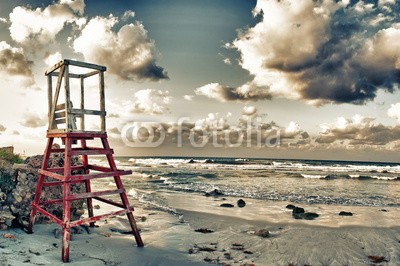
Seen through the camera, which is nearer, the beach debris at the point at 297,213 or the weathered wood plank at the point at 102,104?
the weathered wood plank at the point at 102,104

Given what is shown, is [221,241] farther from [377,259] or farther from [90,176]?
[90,176]

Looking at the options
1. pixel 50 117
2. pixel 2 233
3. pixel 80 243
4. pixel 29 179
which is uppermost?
pixel 50 117

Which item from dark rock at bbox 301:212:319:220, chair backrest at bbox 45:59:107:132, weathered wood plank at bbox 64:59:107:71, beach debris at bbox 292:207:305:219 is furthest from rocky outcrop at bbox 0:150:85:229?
dark rock at bbox 301:212:319:220

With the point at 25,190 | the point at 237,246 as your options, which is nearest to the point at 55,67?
the point at 25,190

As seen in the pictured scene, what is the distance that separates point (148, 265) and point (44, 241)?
8.36ft

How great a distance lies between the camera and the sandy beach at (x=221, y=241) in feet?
21.0

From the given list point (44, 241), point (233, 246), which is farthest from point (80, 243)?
point (233, 246)

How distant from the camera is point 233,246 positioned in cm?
833

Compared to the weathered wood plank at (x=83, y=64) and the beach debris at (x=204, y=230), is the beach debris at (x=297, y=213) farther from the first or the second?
the weathered wood plank at (x=83, y=64)

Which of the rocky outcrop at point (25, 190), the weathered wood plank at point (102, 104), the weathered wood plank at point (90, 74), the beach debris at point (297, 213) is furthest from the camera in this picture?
the beach debris at point (297, 213)

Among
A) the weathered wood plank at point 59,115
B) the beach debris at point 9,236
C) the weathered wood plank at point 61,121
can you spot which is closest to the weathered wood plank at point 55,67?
the weathered wood plank at point 59,115

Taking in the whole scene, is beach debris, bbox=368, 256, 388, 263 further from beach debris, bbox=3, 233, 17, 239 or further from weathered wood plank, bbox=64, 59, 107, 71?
beach debris, bbox=3, 233, 17, 239

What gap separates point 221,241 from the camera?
8812mm

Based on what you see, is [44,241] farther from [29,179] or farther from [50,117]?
[50,117]
